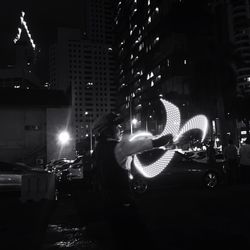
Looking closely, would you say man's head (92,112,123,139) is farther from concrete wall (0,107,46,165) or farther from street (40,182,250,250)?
concrete wall (0,107,46,165)

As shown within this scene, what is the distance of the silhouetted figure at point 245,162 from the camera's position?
14.0 meters

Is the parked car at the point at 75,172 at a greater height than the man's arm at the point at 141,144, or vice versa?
the man's arm at the point at 141,144

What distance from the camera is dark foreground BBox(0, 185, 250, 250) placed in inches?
240

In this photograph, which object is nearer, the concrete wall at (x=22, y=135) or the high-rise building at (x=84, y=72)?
the concrete wall at (x=22, y=135)

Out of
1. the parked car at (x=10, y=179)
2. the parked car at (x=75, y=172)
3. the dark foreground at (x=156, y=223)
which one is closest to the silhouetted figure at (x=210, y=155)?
the dark foreground at (x=156, y=223)

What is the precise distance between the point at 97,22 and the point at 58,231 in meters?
199

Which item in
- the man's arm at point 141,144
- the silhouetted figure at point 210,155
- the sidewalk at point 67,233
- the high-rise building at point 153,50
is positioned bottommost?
the sidewalk at point 67,233

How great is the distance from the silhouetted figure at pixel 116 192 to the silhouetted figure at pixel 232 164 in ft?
40.8

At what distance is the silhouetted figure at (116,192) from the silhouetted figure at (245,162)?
1112 centimetres

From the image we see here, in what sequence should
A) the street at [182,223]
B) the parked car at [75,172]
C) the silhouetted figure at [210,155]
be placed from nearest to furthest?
the street at [182,223]
the parked car at [75,172]
the silhouetted figure at [210,155]

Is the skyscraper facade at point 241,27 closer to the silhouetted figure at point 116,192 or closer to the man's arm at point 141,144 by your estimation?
the silhouetted figure at point 116,192

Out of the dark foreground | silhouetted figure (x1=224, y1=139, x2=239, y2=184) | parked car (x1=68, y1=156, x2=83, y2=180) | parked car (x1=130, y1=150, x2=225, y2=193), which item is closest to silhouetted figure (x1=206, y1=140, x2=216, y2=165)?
silhouetted figure (x1=224, y1=139, x2=239, y2=184)

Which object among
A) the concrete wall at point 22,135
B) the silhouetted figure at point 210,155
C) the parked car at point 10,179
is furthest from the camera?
the concrete wall at point 22,135

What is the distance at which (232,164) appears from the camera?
15492 millimetres
